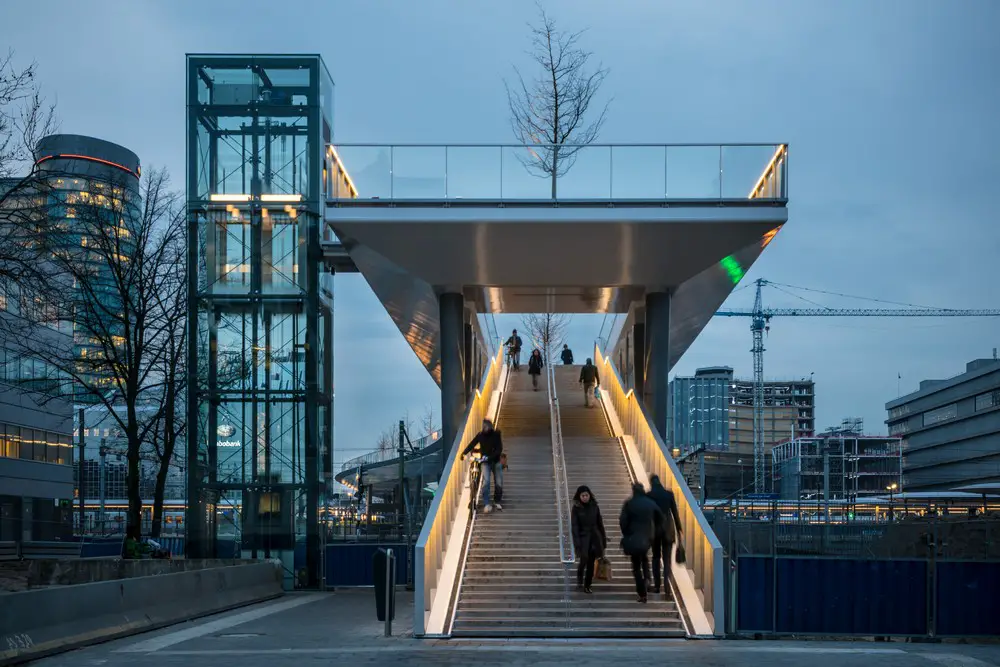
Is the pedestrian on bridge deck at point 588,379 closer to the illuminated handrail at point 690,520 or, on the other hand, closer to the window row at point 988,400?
the illuminated handrail at point 690,520

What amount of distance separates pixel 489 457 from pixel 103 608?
277 inches

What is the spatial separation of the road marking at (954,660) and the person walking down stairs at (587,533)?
4.66 m

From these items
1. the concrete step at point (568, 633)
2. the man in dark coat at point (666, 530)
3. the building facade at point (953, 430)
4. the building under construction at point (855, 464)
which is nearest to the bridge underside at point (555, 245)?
the man in dark coat at point (666, 530)

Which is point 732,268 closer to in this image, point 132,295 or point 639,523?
point 639,523

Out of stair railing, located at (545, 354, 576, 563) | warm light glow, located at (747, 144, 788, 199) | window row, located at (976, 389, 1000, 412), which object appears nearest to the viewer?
stair railing, located at (545, 354, 576, 563)

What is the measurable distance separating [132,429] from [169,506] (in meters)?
84.1

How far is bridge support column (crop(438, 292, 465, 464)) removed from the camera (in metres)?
25.6

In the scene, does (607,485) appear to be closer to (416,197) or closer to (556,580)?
(556,580)

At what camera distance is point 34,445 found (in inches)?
2404

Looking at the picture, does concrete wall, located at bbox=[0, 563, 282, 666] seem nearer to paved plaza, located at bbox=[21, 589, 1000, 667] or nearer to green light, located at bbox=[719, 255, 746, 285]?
paved plaza, located at bbox=[21, 589, 1000, 667]

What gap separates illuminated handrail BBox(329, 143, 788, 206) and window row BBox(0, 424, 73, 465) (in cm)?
4275

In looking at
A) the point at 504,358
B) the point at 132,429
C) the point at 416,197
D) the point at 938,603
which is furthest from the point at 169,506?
the point at 938,603

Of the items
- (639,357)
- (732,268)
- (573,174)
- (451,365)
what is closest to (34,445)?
(451,365)

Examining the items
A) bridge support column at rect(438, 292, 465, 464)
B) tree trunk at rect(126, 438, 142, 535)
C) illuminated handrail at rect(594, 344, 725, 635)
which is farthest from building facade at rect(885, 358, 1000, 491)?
tree trunk at rect(126, 438, 142, 535)
